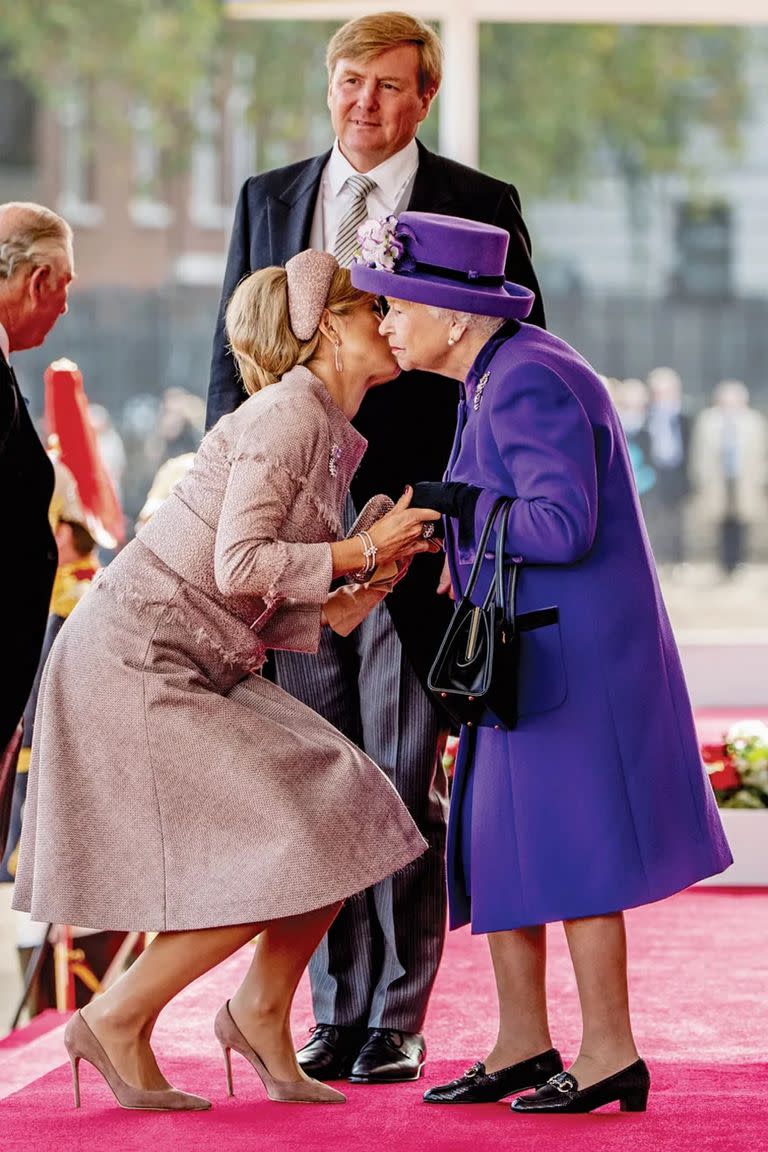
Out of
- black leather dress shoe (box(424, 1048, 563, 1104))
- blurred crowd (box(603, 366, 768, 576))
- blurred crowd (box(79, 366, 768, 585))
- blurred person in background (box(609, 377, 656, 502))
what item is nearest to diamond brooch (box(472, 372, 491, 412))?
black leather dress shoe (box(424, 1048, 563, 1104))

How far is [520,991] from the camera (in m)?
2.80

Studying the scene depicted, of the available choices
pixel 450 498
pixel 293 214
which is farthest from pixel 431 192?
pixel 450 498

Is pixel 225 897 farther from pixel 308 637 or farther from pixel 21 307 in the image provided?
pixel 21 307

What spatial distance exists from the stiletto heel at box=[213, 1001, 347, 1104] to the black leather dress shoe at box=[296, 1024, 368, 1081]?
0.69 feet

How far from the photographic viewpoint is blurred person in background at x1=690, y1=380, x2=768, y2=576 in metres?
13.7

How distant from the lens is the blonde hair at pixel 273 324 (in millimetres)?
2857

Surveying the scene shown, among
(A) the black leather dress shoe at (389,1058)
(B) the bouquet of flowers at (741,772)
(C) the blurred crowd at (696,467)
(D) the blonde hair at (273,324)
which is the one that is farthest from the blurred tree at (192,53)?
(A) the black leather dress shoe at (389,1058)

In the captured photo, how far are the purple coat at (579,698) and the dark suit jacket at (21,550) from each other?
795 mm

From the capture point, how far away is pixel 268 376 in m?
2.87

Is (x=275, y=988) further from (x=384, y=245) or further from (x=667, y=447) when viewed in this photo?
(x=667, y=447)

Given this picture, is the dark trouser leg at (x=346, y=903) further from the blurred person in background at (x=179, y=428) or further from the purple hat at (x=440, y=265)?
the blurred person in background at (x=179, y=428)

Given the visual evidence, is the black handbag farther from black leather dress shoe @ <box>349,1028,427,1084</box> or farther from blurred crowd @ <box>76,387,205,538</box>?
blurred crowd @ <box>76,387,205,538</box>

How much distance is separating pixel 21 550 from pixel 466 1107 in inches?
46.0

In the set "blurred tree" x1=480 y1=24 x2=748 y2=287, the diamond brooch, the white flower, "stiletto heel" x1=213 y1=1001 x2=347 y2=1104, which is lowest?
"stiletto heel" x1=213 y1=1001 x2=347 y2=1104
